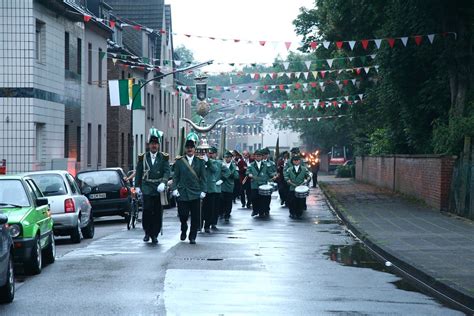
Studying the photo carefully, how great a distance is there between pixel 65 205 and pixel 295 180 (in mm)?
9468

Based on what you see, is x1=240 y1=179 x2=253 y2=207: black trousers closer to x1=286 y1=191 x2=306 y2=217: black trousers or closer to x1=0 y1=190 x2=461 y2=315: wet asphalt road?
x1=286 y1=191 x2=306 y2=217: black trousers

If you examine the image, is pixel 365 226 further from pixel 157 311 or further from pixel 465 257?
pixel 157 311

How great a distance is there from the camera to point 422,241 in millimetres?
18625

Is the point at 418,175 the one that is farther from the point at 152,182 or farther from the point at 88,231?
the point at 152,182

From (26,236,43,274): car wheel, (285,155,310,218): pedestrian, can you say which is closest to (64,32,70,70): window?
(285,155,310,218): pedestrian

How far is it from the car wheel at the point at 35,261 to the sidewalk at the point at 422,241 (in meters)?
4.97

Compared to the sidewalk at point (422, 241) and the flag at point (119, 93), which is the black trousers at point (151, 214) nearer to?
the sidewalk at point (422, 241)

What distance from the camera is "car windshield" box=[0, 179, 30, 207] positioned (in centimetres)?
1427

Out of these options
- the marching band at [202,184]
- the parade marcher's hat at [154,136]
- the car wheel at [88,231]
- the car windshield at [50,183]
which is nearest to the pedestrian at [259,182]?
the marching band at [202,184]

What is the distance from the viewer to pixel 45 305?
10.5m

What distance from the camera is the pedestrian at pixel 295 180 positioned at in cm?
2725

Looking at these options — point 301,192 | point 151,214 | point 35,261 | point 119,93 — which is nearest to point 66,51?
point 119,93

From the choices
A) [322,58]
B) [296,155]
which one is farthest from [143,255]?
[322,58]

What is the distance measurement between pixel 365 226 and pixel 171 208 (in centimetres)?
1313
